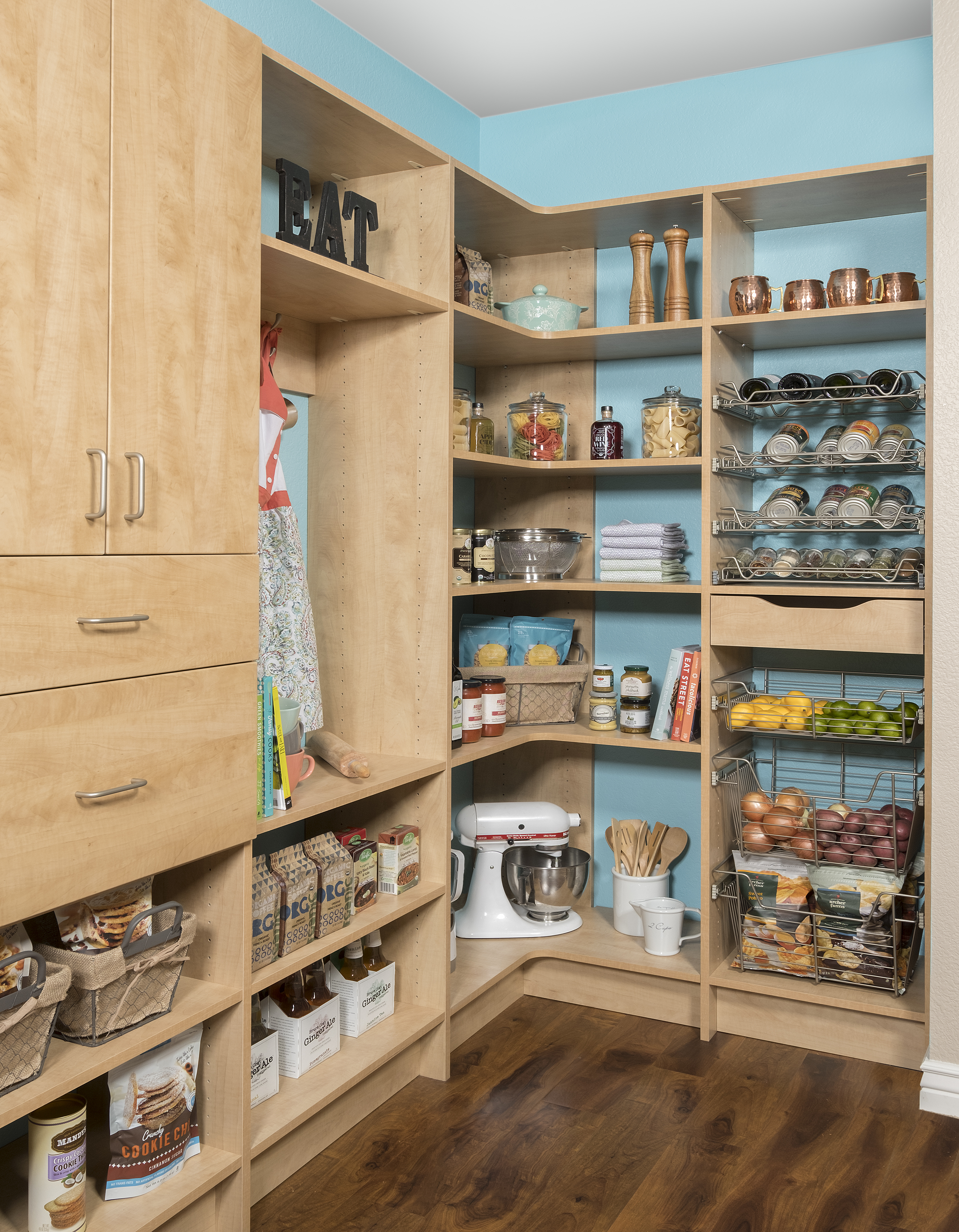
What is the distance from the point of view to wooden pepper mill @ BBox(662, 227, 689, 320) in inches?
110

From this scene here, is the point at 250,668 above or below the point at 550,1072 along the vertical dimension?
above

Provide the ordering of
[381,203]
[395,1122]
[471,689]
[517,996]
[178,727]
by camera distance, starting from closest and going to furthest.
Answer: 1. [178,727]
2. [395,1122]
3. [381,203]
4. [471,689]
5. [517,996]

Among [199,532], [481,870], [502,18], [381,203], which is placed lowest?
[481,870]

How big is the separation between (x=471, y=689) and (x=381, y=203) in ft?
3.87

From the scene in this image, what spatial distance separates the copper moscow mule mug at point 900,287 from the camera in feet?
8.24

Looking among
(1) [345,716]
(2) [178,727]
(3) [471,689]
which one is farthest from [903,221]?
(2) [178,727]

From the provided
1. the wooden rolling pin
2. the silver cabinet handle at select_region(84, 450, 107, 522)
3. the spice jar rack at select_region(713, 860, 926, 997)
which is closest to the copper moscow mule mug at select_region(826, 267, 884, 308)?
the spice jar rack at select_region(713, 860, 926, 997)

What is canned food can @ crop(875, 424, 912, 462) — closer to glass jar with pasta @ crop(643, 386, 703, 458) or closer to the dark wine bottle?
the dark wine bottle

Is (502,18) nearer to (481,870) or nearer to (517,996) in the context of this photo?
(481,870)

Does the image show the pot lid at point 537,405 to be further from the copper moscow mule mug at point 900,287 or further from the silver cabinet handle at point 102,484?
the silver cabinet handle at point 102,484

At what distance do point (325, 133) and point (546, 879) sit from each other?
1.96 m

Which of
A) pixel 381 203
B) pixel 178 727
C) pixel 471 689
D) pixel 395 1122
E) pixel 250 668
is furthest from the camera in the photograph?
pixel 471 689

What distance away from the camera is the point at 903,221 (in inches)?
109

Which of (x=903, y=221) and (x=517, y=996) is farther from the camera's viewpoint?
(x=517, y=996)
